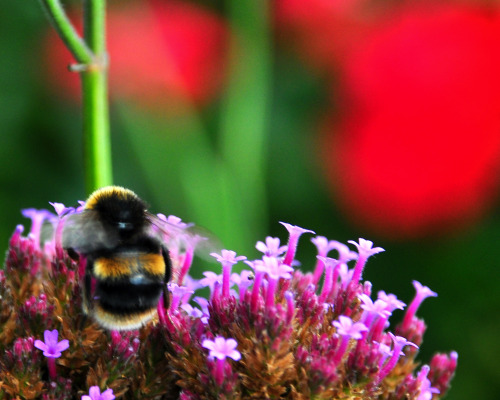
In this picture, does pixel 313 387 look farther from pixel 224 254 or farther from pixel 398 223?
pixel 398 223

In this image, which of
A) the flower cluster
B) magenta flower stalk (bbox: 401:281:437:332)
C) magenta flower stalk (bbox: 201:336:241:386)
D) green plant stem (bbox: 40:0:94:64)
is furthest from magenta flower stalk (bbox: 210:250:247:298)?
green plant stem (bbox: 40:0:94:64)

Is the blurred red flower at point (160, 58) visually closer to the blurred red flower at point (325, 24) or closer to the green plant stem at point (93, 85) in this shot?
the blurred red flower at point (325, 24)

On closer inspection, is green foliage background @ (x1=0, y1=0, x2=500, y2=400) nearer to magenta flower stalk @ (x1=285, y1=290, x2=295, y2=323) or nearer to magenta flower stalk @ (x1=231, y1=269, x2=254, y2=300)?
magenta flower stalk @ (x1=231, y1=269, x2=254, y2=300)

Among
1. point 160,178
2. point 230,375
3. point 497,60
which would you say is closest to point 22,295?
point 230,375

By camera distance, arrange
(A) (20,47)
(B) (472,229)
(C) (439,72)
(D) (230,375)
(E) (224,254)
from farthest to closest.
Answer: (A) (20,47), (B) (472,229), (C) (439,72), (E) (224,254), (D) (230,375)

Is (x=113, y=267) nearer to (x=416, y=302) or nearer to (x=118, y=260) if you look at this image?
(x=118, y=260)

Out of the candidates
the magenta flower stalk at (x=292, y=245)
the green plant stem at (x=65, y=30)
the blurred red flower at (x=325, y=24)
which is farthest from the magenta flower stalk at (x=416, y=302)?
the blurred red flower at (x=325, y=24)
